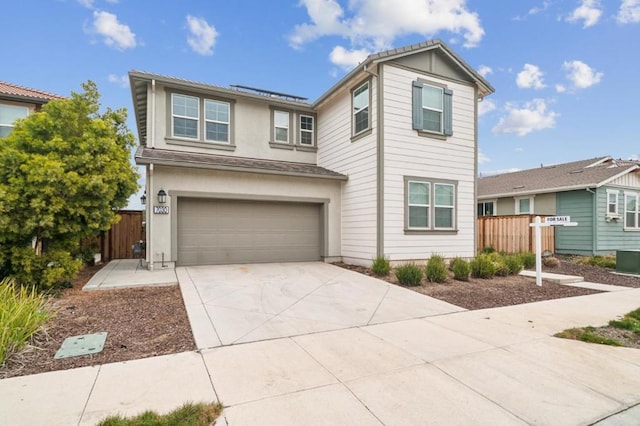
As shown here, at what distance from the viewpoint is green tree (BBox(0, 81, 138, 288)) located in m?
6.46

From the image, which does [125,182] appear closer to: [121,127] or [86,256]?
[121,127]

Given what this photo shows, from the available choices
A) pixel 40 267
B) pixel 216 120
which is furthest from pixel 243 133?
pixel 40 267

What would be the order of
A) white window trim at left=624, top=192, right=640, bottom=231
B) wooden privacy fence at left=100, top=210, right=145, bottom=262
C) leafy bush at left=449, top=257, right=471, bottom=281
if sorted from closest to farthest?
1. leafy bush at left=449, top=257, right=471, bottom=281
2. wooden privacy fence at left=100, top=210, right=145, bottom=262
3. white window trim at left=624, top=192, right=640, bottom=231

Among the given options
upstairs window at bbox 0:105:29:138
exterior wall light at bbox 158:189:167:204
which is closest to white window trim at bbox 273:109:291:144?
exterior wall light at bbox 158:189:167:204

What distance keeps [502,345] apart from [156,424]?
418cm

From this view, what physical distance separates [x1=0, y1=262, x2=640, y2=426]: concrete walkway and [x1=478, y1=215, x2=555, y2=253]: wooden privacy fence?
1021 centimetres

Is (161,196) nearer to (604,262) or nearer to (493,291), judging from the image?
(493,291)

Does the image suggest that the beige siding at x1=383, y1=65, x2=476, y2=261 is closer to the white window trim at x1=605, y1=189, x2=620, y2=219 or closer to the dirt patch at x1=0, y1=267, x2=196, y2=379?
the dirt patch at x1=0, y1=267, x2=196, y2=379

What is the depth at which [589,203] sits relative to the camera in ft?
50.4

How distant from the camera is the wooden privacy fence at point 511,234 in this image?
44.3 feet

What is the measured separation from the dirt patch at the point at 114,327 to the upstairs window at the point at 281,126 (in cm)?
758

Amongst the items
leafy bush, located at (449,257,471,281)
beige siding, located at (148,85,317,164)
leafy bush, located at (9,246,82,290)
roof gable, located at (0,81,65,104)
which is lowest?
leafy bush, located at (449,257,471,281)

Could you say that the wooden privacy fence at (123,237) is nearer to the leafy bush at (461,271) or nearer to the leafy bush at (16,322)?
the leafy bush at (16,322)

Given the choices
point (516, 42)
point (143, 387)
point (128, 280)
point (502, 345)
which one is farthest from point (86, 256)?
point (516, 42)
